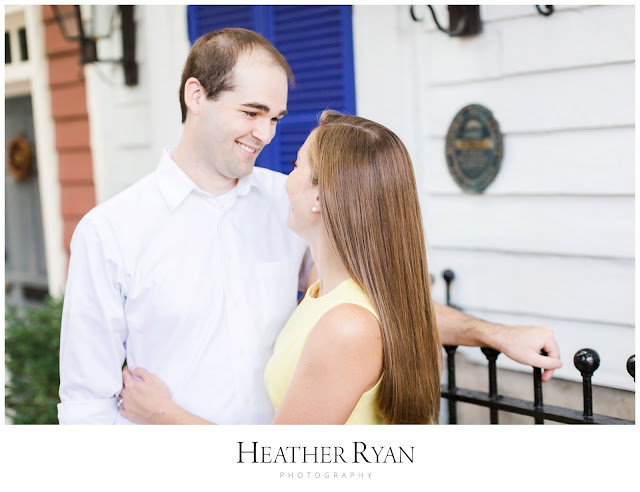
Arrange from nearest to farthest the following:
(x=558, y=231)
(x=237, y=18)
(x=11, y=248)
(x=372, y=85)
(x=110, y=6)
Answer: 1. (x=558, y=231)
2. (x=372, y=85)
3. (x=237, y=18)
4. (x=110, y=6)
5. (x=11, y=248)

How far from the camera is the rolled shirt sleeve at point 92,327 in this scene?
189cm

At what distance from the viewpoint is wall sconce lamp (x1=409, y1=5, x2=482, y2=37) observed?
2.56 meters

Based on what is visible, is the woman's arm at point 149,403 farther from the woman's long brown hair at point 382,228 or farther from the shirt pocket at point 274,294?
the woman's long brown hair at point 382,228

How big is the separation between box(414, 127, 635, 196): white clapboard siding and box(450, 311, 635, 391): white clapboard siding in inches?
18.2

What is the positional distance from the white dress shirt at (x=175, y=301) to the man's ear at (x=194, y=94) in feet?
0.54

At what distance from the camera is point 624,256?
229cm

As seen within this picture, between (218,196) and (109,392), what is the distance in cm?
63

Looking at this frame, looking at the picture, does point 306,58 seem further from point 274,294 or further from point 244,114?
point 274,294

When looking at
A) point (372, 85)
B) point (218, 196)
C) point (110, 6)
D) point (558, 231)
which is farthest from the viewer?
point (110, 6)

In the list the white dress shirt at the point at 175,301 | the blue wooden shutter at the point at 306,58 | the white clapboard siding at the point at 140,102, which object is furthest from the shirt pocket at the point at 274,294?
the white clapboard siding at the point at 140,102

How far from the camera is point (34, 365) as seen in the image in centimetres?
392
